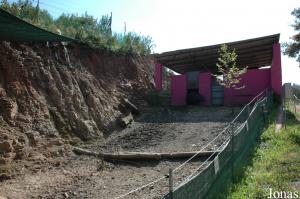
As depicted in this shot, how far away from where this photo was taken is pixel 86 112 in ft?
47.9

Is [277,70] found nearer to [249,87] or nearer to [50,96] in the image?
[249,87]

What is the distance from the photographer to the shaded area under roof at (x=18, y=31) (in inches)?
415

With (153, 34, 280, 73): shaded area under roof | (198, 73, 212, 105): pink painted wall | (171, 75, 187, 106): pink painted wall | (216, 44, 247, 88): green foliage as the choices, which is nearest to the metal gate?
(198, 73, 212, 105): pink painted wall

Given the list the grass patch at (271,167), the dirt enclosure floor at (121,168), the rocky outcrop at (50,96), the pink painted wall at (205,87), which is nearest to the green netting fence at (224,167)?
the grass patch at (271,167)

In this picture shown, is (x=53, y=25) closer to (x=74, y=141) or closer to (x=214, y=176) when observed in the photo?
(x=74, y=141)

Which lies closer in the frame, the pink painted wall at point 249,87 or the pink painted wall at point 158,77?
the pink painted wall at point 249,87

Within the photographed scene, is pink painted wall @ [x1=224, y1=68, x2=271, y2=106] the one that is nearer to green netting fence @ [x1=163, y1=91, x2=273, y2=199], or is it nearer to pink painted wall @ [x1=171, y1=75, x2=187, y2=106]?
pink painted wall @ [x1=171, y1=75, x2=187, y2=106]

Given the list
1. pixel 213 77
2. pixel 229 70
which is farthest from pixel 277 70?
pixel 213 77

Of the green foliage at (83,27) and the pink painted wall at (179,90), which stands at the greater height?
the green foliage at (83,27)

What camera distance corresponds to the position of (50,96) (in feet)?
45.0

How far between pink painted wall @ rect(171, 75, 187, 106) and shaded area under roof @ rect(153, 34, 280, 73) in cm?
132

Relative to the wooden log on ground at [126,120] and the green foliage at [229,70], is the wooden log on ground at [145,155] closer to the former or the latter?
the wooden log on ground at [126,120]

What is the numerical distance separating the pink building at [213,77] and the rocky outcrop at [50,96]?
4980mm

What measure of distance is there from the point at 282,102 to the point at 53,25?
1147 cm
